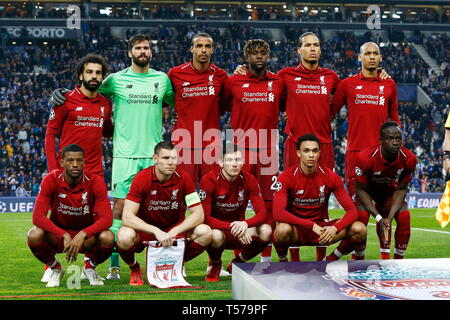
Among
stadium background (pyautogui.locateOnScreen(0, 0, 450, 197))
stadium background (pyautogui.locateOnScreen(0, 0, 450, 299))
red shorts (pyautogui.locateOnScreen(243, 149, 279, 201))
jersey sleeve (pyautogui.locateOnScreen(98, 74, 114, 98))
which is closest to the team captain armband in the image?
→ red shorts (pyautogui.locateOnScreen(243, 149, 279, 201))

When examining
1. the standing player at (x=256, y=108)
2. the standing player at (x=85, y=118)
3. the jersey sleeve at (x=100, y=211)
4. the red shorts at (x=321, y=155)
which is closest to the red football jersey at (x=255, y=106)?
the standing player at (x=256, y=108)

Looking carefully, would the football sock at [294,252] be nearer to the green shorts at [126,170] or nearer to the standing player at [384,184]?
the standing player at [384,184]

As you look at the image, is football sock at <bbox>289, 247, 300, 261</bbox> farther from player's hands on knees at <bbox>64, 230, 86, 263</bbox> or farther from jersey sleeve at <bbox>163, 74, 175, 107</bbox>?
player's hands on knees at <bbox>64, 230, 86, 263</bbox>

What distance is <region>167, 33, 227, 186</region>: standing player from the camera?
7.29 metres

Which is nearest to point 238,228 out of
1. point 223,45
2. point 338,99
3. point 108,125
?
point 108,125

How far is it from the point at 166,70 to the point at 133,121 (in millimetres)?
26235

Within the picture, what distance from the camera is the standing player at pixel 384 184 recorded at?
Result: 274 inches

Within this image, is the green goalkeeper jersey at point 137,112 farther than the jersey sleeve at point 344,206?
Yes

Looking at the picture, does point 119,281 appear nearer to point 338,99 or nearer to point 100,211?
point 100,211

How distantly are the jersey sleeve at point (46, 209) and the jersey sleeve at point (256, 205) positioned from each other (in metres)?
1.92

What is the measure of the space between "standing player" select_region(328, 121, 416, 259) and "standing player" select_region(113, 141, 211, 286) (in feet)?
5.49

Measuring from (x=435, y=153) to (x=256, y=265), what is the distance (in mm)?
23937

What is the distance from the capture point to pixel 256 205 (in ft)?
22.4
